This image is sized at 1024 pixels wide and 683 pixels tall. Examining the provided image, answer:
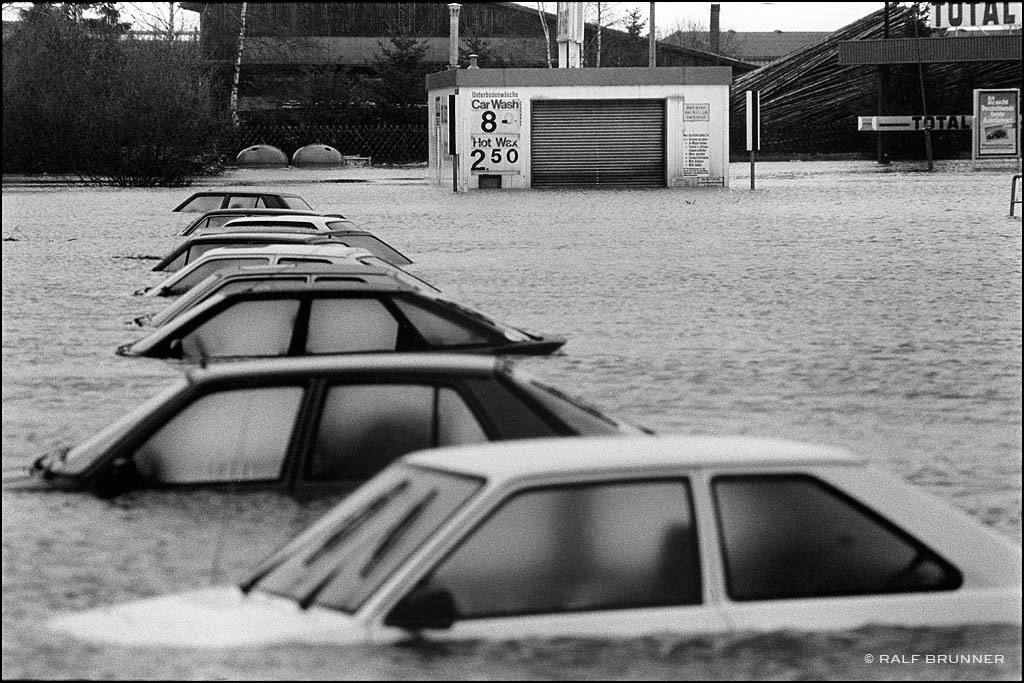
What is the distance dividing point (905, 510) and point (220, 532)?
3025 mm

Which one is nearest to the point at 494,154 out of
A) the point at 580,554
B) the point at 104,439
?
the point at 104,439

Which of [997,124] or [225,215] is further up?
[997,124]

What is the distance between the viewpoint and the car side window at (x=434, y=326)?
1328 cm

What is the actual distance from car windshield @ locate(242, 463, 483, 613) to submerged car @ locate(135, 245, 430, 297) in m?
10.2

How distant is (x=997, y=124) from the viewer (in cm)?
5888

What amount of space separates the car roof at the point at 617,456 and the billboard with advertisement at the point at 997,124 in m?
53.1

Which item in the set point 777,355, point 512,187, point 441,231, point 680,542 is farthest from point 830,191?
point 680,542

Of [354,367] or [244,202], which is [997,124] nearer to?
[244,202]

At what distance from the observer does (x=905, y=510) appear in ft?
17.7

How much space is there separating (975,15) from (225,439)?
56.9 metres

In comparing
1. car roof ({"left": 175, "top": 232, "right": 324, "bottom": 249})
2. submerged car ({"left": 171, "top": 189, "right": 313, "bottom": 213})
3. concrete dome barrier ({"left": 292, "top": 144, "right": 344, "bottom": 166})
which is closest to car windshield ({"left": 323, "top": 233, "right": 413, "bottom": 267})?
car roof ({"left": 175, "top": 232, "right": 324, "bottom": 249})

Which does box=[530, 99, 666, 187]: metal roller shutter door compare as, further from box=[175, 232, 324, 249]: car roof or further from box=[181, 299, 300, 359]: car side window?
box=[181, 299, 300, 359]: car side window

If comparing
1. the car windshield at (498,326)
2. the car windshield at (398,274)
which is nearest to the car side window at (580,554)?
the car windshield at (498,326)

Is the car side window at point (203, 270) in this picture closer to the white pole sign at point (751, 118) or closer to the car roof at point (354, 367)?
the car roof at point (354, 367)
